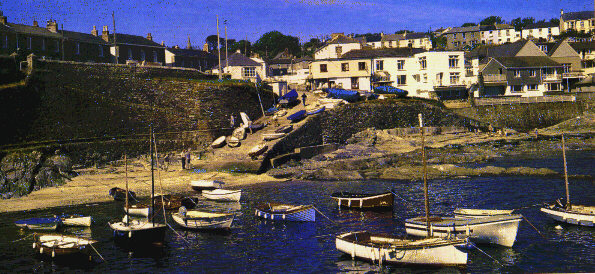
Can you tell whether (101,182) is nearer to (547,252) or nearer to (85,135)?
(85,135)

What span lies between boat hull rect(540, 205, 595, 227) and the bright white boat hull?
4823 millimetres

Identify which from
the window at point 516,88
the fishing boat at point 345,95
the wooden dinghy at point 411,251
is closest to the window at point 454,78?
the window at point 516,88

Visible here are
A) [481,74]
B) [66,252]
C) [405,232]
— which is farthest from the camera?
[481,74]

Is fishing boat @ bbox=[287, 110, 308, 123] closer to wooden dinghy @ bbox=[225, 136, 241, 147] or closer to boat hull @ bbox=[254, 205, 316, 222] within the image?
wooden dinghy @ bbox=[225, 136, 241, 147]

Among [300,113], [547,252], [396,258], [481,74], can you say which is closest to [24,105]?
[300,113]

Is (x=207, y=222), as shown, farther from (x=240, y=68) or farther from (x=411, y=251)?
(x=240, y=68)

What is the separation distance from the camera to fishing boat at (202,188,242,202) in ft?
134

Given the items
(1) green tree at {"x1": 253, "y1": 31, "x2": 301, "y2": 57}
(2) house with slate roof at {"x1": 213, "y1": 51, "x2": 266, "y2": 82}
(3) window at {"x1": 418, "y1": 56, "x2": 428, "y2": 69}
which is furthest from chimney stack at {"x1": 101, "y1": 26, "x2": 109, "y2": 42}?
(1) green tree at {"x1": 253, "y1": 31, "x2": 301, "y2": 57}

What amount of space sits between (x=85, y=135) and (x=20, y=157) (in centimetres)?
768

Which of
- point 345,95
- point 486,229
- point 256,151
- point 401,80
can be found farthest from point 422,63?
point 486,229

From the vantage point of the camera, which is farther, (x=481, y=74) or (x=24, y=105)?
(x=481, y=74)

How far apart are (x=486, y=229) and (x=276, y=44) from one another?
453 feet

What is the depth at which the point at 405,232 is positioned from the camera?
29.7 meters

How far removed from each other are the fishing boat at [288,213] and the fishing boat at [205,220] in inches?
133
